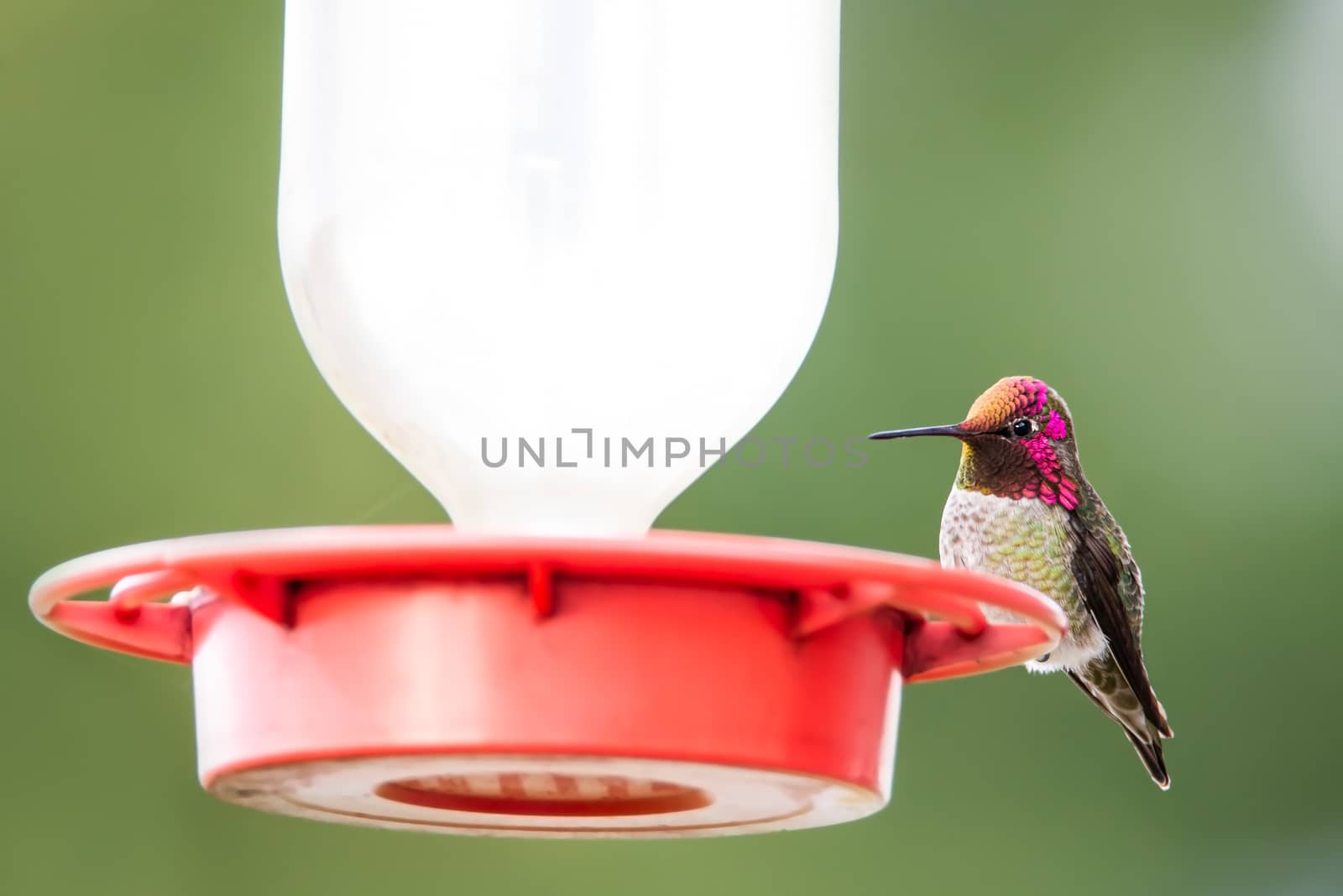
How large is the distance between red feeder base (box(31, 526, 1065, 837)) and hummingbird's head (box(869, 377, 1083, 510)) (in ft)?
2.07

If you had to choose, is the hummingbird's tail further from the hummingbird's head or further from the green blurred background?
the green blurred background

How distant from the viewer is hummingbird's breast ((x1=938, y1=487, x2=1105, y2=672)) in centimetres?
177

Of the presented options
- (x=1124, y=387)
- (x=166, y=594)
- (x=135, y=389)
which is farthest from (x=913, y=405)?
(x=166, y=594)

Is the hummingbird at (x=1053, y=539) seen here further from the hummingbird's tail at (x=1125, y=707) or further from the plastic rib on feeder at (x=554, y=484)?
the plastic rib on feeder at (x=554, y=484)

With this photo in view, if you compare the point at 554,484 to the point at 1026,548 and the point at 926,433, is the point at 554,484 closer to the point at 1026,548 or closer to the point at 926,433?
the point at 926,433

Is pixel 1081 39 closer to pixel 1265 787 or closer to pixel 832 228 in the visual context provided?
pixel 1265 787

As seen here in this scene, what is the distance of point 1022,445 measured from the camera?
1.75 meters

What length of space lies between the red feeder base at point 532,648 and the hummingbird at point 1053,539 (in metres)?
0.66

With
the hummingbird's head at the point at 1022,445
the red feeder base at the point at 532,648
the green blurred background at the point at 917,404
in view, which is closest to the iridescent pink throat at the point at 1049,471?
the hummingbird's head at the point at 1022,445

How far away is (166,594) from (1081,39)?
3.02m

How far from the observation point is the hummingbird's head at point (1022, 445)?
171 centimetres

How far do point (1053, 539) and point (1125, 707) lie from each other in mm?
178

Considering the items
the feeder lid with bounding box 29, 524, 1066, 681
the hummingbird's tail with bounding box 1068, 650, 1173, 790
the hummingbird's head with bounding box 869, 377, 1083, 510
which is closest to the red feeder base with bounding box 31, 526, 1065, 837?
the feeder lid with bounding box 29, 524, 1066, 681

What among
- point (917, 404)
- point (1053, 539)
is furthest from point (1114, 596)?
point (917, 404)
